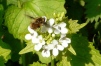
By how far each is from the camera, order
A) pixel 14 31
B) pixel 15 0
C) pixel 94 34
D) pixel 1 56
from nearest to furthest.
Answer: pixel 1 56
pixel 14 31
pixel 15 0
pixel 94 34

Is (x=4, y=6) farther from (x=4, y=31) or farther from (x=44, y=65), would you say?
(x=44, y=65)

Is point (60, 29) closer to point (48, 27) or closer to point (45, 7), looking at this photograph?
point (48, 27)

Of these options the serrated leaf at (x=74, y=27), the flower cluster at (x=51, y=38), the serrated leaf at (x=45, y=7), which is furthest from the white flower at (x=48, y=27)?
the serrated leaf at (x=45, y=7)

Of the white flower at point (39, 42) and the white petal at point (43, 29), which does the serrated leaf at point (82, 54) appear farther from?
the white petal at point (43, 29)

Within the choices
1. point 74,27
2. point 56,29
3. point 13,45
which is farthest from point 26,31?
point 56,29

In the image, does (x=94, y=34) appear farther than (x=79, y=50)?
Yes

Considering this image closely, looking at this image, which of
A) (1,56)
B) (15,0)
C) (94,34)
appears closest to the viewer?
(1,56)

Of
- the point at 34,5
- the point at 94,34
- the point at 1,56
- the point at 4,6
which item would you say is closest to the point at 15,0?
the point at 4,6

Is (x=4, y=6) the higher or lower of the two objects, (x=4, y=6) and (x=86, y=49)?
the higher
